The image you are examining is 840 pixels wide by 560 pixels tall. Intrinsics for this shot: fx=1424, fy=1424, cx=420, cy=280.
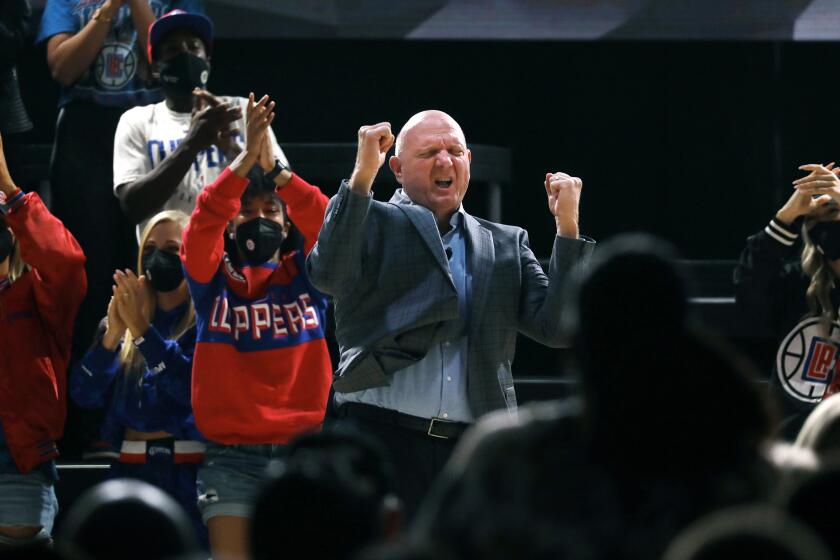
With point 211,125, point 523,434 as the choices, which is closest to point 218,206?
point 211,125

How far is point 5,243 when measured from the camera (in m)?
3.90

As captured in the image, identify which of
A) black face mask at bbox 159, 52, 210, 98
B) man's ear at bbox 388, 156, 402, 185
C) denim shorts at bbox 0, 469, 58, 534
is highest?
black face mask at bbox 159, 52, 210, 98

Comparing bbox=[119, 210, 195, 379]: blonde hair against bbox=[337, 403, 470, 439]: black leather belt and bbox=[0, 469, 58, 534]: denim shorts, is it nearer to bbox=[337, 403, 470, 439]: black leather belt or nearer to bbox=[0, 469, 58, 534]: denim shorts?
bbox=[0, 469, 58, 534]: denim shorts

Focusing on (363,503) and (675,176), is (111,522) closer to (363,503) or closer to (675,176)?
(363,503)

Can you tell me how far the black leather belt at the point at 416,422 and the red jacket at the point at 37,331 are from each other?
115 cm

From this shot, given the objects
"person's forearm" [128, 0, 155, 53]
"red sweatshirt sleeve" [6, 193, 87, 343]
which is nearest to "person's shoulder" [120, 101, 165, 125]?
"person's forearm" [128, 0, 155, 53]

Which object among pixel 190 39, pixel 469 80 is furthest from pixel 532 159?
pixel 190 39

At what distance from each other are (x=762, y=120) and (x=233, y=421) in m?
2.57

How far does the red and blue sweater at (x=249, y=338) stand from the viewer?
3.58 m

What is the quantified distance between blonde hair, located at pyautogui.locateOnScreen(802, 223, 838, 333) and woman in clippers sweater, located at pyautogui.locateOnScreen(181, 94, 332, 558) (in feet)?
4.38

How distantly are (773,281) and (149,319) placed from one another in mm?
1746

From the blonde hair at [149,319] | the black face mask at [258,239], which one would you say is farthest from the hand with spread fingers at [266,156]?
the blonde hair at [149,319]

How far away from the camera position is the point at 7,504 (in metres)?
3.70

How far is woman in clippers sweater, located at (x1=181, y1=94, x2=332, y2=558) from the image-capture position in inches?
140
